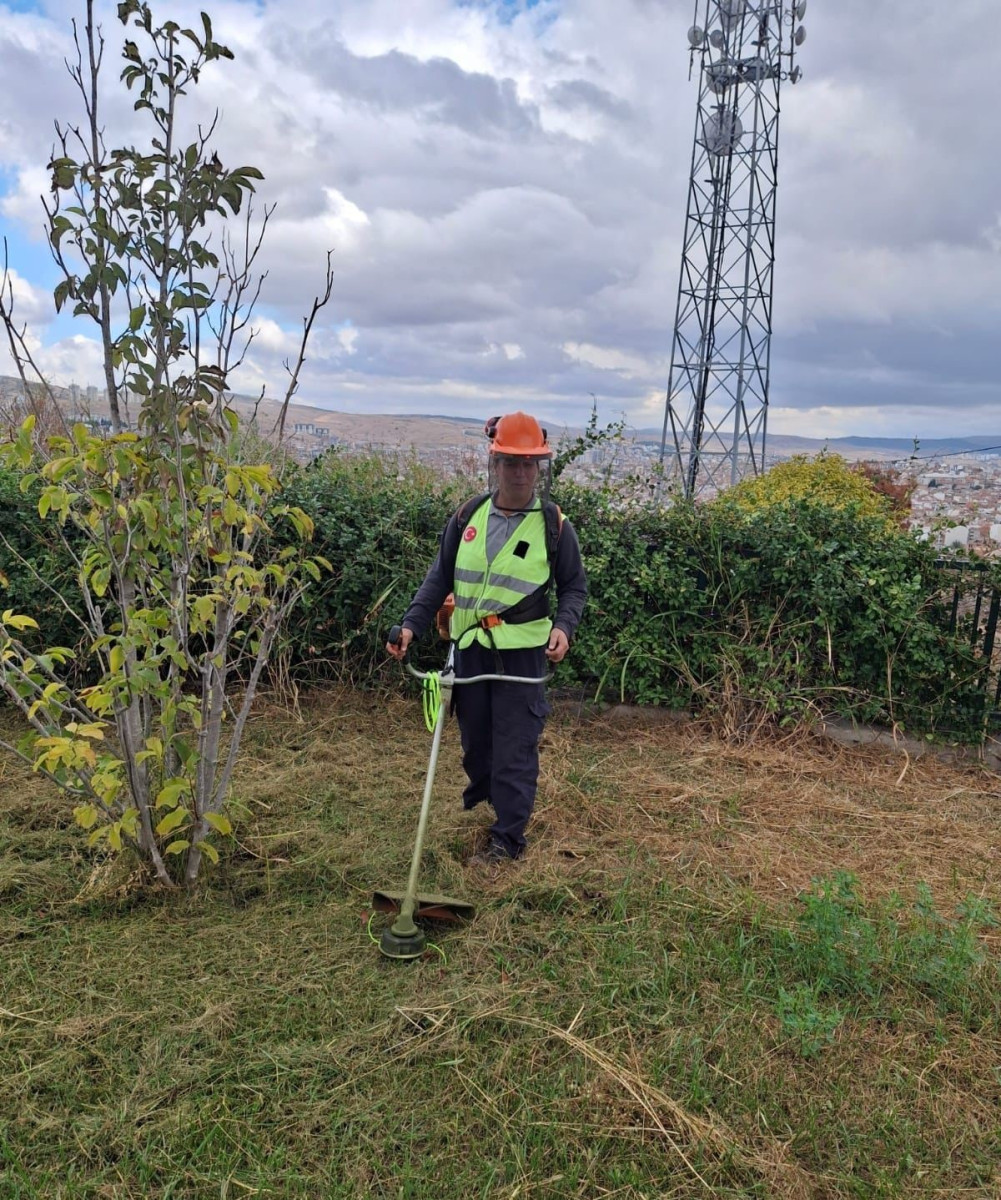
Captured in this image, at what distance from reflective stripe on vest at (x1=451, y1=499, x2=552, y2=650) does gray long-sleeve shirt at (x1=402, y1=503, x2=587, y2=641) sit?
38 mm

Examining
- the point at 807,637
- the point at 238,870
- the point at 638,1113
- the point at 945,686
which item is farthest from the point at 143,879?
the point at 945,686

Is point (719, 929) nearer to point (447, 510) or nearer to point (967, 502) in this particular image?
point (447, 510)

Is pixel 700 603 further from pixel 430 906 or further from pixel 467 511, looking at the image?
pixel 430 906

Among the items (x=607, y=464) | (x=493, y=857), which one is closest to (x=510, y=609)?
(x=493, y=857)

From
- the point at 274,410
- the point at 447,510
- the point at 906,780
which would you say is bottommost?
the point at 906,780

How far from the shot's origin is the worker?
3.28 meters

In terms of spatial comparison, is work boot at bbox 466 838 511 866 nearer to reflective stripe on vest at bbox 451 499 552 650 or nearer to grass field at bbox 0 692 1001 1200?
grass field at bbox 0 692 1001 1200

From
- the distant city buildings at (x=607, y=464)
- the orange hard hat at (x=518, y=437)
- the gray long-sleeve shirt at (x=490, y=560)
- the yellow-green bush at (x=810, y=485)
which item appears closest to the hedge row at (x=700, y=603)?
the distant city buildings at (x=607, y=464)

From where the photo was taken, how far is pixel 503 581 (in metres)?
Answer: 3.32

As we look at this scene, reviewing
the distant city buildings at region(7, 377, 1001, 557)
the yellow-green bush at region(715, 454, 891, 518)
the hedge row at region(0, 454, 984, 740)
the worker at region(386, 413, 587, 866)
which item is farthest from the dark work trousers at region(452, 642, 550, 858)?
the yellow-green bush at region(715, 454, 891, 518)

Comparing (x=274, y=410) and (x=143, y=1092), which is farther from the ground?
(x=274, y=410)

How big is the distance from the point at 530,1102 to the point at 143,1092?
1.01m

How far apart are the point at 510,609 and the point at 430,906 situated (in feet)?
3.69

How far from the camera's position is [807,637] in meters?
5.12
